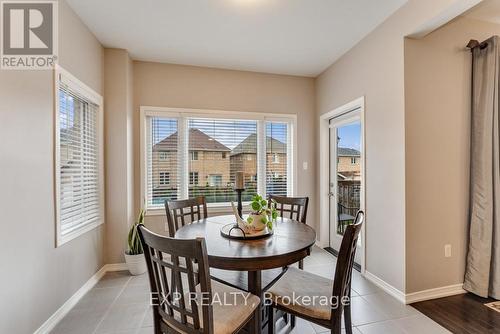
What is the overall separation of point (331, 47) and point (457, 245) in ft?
8.44

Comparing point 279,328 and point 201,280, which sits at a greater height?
point 201,280

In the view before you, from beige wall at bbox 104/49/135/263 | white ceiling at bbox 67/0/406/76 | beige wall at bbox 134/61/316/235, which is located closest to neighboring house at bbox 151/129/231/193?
beige wall at bbox 134/61/316/235

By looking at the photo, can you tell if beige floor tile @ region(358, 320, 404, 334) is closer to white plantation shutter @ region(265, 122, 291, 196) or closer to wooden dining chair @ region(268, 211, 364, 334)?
wooden dining chair @ region(268, 211, 364, 334)

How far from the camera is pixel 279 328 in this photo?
192 centimetres

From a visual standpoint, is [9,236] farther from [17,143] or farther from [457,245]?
[457,245]

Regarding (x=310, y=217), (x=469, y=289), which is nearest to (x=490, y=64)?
(x=469, y=289)

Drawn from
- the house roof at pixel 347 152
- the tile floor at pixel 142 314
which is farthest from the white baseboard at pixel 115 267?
the house roof at pixel 347 152

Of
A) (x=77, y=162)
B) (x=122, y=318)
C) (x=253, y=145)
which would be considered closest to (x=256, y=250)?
(x=122, y=318)

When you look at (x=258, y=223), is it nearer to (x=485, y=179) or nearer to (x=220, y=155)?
(x=220, y=155)

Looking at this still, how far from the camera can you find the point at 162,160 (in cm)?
350

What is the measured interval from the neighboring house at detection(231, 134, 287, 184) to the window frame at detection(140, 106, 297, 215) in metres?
0.07

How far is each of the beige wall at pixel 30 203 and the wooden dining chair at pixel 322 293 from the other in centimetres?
169

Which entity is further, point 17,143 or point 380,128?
point 380,128

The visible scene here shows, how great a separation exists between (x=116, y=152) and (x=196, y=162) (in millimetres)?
1057
